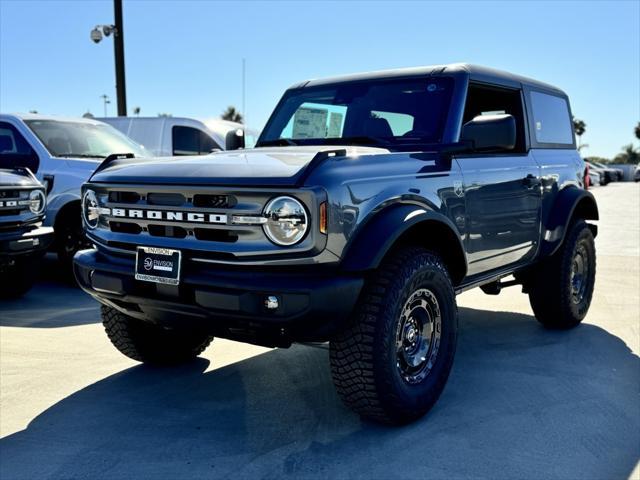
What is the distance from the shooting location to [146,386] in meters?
3.82

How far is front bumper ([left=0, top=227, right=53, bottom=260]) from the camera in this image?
18.0 feet

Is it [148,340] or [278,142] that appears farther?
[278,142]

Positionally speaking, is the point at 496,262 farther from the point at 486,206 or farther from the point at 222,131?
the point at 222,131

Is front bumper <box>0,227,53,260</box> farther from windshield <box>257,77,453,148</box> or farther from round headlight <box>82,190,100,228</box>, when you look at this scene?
windshield <box>257,77,453,148</box>

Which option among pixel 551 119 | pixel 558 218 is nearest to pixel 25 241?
pixel 558 218

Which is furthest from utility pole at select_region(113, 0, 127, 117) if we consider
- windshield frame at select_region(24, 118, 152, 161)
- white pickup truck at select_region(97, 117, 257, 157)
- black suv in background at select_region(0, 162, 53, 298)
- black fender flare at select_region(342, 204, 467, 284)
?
Result: black fender flare at select_region(342, 204, 467, 284)

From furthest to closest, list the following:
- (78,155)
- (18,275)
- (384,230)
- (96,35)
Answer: (96,35)
(78,155)
(18,275)
(384,230)

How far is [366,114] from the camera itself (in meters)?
4.12

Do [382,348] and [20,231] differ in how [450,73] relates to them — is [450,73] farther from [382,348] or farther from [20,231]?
[20,231]

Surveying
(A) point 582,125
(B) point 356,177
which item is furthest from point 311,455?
(A) point 582,125

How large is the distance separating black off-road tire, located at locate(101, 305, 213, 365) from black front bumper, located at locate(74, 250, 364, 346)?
2.43 ft

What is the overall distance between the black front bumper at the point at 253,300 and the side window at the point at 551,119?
2.70 meters

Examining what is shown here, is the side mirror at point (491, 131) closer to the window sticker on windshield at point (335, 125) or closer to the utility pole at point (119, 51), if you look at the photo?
the window sticker on windshield at point (335, 125)

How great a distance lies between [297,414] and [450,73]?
2234 mm
